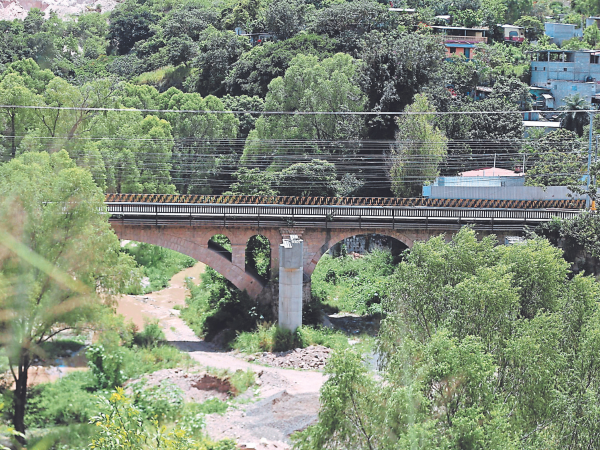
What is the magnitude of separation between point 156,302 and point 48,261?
21.9 meters

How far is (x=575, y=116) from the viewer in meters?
73.8

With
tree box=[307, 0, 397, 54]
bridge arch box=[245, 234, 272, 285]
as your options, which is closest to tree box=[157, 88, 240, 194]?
bridge arch box=[245, 234, 272, 285]

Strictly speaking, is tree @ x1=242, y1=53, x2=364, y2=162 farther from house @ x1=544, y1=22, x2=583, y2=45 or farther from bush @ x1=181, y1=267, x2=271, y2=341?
house @ x1=544, y1=22, x2=583, y2=45

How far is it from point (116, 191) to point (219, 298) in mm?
14567

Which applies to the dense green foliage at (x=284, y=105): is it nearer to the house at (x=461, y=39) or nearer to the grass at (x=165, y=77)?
the grass at (x=165, y=77)

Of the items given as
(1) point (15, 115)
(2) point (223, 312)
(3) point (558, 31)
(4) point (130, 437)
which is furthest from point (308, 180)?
(3) point (558, 31)

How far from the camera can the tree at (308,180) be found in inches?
2303

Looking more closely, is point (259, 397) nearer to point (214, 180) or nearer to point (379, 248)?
point (379, 248)

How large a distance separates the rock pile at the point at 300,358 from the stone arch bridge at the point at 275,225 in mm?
3951

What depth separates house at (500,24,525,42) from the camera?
99.4 meters

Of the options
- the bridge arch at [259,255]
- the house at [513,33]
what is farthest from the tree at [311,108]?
the house at [513,33]

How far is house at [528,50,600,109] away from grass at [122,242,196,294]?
36463mm

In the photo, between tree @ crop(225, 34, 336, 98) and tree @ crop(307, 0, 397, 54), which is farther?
tree @ crop(307, 0, 397, 54)

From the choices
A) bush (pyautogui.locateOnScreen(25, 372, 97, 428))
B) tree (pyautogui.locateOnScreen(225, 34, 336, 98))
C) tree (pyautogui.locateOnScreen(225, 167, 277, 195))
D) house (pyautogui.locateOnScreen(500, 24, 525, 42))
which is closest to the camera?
bush (pyautogui.locateOnScreen(25, 372, 97, 428))
